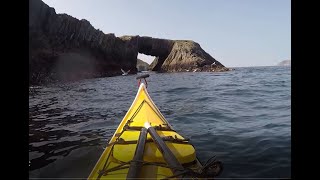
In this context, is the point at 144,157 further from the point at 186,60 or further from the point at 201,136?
the point at 186,60

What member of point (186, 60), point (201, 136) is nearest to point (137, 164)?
point (201, 136)

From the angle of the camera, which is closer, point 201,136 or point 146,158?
point 146,158

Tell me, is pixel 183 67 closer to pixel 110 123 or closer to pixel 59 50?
pixel 59 50

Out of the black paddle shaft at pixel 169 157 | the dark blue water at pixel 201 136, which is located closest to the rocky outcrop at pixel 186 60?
the dark blue water at pixel 201 136

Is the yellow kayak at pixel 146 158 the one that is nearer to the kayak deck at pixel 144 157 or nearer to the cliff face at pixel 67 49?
the kayak deck at pixel 144 157

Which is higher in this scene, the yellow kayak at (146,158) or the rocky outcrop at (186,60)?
the rocky outcrop at (186,60)

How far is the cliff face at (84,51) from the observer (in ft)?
138

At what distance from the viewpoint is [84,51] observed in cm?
5372

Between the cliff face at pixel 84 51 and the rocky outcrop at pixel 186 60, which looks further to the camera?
the rocky outcrop at pixel 186 60

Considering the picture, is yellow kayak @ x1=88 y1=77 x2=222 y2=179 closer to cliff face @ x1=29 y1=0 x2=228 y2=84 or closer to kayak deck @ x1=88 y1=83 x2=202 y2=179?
kayak deck @ x1=88 y1=83 x2=202 y2=179

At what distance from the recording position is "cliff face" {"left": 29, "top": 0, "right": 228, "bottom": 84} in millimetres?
42022

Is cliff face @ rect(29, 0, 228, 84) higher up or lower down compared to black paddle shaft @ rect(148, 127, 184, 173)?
higher up

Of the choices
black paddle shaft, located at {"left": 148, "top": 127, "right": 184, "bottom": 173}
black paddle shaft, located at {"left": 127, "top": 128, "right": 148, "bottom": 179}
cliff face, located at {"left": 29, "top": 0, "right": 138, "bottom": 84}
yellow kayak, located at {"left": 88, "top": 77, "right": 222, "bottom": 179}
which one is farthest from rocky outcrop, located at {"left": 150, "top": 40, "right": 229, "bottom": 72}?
black paddle shaft, located at {"left": 127, "top": 128, "right": 148, "bottom": 179}
